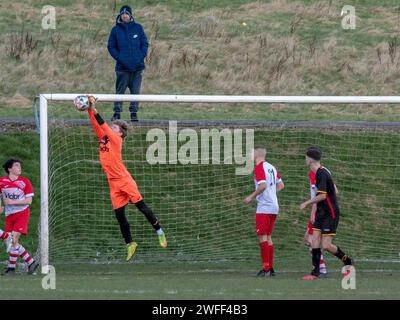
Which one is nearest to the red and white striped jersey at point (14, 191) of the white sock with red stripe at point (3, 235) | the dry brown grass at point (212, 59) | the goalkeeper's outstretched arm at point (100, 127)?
the white sock with red stripe at point (3, 235)

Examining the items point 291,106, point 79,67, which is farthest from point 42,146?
point 79,67

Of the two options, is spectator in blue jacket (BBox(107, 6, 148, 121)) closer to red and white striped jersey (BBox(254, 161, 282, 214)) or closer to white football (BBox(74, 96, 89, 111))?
white football (BBox(74, 96, 89, 111))

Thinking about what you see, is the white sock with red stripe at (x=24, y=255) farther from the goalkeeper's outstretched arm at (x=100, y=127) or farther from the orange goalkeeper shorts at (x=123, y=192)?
the goalkeeper's outstretched arm at (x=100, y=127)

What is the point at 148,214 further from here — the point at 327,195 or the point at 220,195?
the point at 220,195

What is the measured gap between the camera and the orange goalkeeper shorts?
47.2 feet

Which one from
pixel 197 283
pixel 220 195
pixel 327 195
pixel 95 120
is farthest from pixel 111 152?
pixel 220 195

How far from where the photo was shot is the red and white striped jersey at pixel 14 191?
49.0 ft

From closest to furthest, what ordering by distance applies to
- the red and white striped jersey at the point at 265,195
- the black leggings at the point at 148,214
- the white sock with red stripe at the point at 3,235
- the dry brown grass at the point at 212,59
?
the red and white striped jersey at the point at 265,195, the black leggings at the point at 148,214, the white sock with red stripe at the point at 3,235, the dry brown grass at the point at 212,59

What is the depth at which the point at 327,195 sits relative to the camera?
13930mm

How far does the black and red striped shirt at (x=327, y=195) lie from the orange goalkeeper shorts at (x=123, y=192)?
93.3 inches

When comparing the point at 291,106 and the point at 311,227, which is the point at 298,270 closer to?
the point at 311,227

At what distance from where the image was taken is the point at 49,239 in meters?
15.4

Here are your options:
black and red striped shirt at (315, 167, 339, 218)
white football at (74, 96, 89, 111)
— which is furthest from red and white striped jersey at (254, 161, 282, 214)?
white football at (74, 96, 89, 111)

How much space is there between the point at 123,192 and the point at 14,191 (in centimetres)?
162
